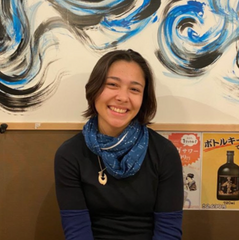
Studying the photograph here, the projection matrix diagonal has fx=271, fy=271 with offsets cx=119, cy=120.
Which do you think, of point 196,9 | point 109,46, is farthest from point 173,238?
point 196,9

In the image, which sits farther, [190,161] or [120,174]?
[190,161]

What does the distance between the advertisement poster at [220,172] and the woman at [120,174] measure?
1.09 ft

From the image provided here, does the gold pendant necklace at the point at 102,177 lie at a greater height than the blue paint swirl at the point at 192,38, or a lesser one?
lesser

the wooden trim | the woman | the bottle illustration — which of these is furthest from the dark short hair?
the bottle illustration

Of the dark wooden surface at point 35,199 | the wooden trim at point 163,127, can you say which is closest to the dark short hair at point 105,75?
the wooden trim at point 163,127

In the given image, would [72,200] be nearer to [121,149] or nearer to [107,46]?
[121,149]

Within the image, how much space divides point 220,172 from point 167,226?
18.0 inches

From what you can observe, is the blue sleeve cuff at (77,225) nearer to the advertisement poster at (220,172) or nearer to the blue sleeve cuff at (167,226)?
the blue sleeve cuff at (167,226)

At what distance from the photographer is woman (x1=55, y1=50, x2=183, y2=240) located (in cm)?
101

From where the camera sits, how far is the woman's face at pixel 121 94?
98 centimetres

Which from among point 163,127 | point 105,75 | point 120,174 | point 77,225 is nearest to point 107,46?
point 105,75

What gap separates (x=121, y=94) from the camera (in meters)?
0.98

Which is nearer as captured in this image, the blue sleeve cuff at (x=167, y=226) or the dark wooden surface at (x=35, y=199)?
the blue sleeve cuff at (x=167, y=226)

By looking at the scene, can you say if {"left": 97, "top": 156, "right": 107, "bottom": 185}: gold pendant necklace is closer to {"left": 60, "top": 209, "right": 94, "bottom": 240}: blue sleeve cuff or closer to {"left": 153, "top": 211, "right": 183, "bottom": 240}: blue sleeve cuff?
{"left": 60, "top": 209, "right": 94, "bottom": 240}: blue sleeve cuff
